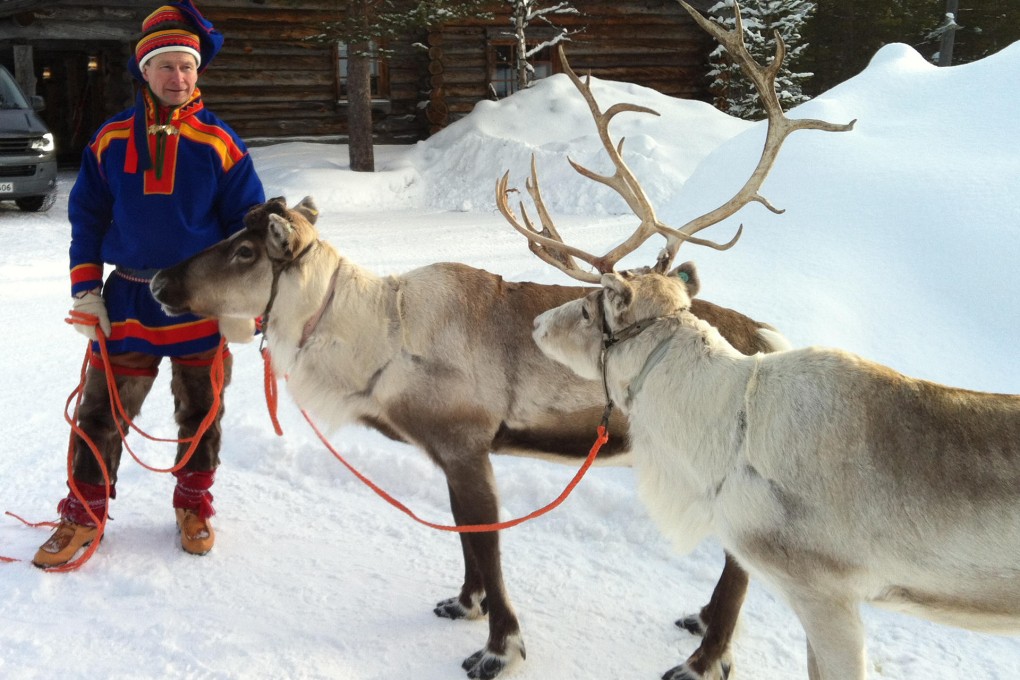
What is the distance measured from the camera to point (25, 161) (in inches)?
472

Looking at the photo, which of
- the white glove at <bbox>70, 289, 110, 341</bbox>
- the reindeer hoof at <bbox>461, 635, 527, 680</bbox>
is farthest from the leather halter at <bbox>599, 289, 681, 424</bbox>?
the white glove at <bbox>70, 289, 110, 341</bbox>

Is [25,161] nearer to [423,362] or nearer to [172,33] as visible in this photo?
[172,33]

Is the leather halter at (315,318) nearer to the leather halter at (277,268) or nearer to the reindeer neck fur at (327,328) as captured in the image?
the reindeer neck fur at (327,328)

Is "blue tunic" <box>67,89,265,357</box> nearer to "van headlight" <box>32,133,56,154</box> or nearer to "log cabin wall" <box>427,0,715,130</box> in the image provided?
"van headlight" <box>32,133,56,154</box>

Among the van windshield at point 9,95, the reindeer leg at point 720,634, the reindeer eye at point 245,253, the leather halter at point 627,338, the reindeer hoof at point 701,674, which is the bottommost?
the reindeer hoof at point 701,674

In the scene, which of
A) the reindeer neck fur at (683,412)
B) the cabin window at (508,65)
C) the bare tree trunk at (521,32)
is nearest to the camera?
the reindeer neck fur at (683,412)

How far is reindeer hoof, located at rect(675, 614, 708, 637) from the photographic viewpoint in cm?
→ 336

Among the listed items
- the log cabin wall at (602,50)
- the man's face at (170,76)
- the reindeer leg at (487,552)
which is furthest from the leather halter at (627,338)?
the log cabin wall at (602,50)

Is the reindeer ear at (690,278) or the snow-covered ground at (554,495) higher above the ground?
the reindeer ear at (690,278)

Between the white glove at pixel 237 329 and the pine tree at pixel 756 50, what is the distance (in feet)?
54.4

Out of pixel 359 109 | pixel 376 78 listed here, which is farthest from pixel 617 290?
pixel 376 78

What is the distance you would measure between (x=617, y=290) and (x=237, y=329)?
1.71 meters

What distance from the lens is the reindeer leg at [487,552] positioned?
315cm

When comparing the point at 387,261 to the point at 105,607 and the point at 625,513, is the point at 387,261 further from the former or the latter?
the point at 105,607
